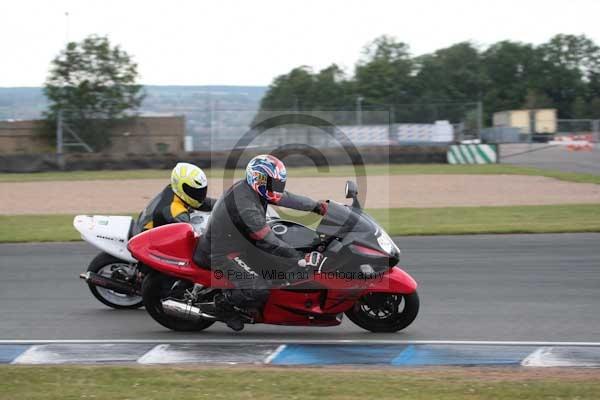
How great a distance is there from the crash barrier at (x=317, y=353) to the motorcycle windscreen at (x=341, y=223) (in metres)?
1.00

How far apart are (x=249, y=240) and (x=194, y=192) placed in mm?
1368

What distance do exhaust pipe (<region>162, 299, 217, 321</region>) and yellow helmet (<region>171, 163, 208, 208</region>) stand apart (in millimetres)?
1348

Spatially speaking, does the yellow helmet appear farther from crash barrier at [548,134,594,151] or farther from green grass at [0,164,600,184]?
crash barrier at [548,134,594,151]

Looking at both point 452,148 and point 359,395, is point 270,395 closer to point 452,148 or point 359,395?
point 359,395

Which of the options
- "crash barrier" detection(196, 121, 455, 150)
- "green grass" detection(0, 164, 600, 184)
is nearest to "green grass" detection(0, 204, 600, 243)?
"green grass" detection(0, 164, 600, 184)

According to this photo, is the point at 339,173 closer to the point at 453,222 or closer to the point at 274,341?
the point at 453,222

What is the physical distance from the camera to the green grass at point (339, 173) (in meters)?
29.2

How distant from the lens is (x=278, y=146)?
33.9 metres

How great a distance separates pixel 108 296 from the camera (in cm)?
901

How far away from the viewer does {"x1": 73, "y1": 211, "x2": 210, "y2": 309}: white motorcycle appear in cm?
871

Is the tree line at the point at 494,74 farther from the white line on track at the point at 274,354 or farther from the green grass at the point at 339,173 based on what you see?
the white line on track at the point at 274,354

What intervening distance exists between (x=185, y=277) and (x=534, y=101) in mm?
77371

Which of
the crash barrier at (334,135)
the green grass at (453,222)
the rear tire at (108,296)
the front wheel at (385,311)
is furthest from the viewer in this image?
the crash barrier at (334,135)

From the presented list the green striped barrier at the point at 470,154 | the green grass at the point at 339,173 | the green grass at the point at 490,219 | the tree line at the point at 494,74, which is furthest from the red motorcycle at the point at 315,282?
the tree line at the point at 494,74
